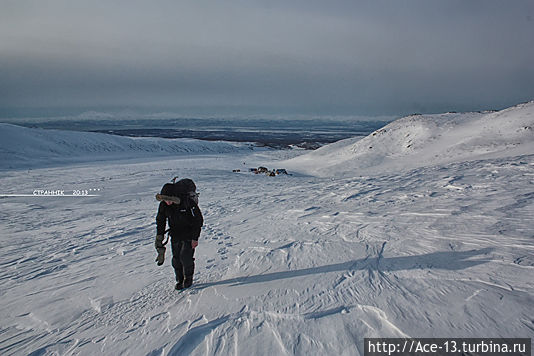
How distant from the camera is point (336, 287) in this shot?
3.23m

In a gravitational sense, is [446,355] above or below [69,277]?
above

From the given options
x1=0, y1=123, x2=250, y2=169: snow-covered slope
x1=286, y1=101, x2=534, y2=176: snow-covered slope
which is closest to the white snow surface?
x1=286, y1=101, x2=534, y2=176: snow-covered slope

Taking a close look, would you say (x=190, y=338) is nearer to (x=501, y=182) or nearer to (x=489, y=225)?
(x=489, y=225)

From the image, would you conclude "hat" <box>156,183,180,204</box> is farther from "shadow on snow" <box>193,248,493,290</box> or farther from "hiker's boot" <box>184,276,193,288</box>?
"shadow on snow" <box>193,248,493,290</box>

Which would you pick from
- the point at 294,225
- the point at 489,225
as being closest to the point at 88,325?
the point at 294,225

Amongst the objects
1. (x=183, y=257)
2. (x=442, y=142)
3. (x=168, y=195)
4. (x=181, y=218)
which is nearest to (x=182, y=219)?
(x=181, y=218)

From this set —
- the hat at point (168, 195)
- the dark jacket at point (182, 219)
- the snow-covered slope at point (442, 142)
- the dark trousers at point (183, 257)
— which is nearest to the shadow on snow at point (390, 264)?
the dark trousers at point (183, 257)

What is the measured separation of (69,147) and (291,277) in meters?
47.1

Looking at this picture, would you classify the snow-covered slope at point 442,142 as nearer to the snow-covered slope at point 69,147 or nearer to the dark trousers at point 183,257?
the dark trousers at point 183,257

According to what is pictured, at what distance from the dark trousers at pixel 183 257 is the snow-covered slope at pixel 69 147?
31.3m

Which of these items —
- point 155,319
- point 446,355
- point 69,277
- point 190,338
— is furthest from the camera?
point 69,277

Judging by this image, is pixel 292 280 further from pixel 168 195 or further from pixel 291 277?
pixel 168 195

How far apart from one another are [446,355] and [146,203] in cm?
954

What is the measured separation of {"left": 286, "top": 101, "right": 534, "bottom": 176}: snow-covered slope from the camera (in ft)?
49.4
